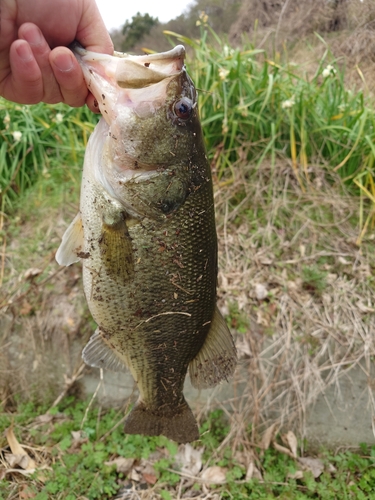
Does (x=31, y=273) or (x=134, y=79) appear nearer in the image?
(x=134, y=79)

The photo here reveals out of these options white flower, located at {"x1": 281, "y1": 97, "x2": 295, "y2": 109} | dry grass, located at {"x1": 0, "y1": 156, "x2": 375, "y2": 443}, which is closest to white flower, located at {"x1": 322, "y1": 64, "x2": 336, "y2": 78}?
white flower, located at {"x1": 281, "y1": 97, "x2": 295, "y2": 109}

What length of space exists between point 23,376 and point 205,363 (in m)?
1.88

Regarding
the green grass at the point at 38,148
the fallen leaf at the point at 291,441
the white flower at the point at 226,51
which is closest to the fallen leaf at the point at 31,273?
the green grass at the point at 38,148

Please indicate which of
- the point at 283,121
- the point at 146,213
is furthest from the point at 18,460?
the point at 283,121

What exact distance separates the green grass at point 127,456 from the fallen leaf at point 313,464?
1.0 inches

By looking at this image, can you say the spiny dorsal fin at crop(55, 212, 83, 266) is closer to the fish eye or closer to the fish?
the fish

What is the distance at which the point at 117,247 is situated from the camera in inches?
50.9

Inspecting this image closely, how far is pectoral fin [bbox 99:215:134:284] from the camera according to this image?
1288 mm

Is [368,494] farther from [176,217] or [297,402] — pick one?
[176,217]

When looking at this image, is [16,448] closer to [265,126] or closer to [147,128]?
[147,128]

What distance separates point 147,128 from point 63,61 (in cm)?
39

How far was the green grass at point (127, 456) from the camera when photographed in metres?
2.33

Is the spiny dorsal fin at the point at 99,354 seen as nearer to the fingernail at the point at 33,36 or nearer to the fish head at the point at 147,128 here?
the fish head at the point at 147,128

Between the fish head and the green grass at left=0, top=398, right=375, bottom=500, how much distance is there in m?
1.67
